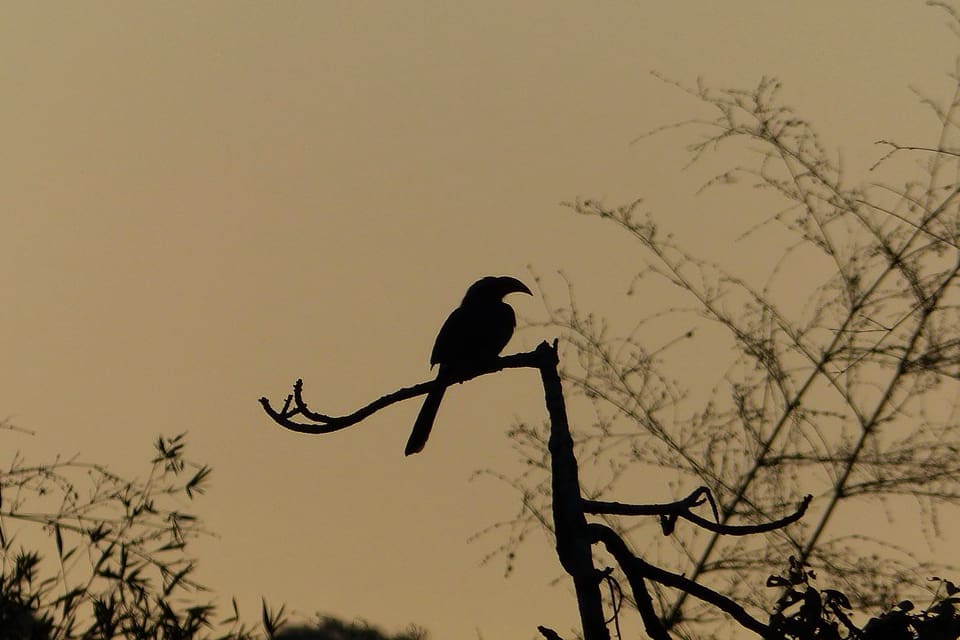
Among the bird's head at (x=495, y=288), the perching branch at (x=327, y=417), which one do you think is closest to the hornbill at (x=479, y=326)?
the bird's head at (x=495, y=288)

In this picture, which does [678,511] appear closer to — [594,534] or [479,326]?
[594,534]

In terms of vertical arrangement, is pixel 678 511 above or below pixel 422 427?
below

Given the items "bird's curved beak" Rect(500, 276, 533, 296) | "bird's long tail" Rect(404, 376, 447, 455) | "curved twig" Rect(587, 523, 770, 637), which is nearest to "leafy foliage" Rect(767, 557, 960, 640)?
"curved twig" Rect(587, 523, 770, 637)

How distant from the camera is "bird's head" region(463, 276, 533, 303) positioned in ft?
26.8

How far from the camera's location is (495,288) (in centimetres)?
821

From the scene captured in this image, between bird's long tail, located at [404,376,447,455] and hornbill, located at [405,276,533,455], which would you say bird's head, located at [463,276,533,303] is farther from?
bird's long tail, located at [404,376,447,455]

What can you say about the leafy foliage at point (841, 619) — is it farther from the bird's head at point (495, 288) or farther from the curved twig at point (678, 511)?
the bird's head at point (495, 288)

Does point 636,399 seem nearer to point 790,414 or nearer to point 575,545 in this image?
point 790,414

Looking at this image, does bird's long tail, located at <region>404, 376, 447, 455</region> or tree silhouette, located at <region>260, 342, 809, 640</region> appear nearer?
tree silhouette, located at <region>260, 342, 809, 640</region>

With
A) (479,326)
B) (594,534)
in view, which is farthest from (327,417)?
(479,326)

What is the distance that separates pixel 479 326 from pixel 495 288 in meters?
0.47

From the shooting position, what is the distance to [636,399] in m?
7.71

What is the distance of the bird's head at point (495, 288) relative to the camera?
8180 millimetres

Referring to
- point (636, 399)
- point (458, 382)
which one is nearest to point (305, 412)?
point (458, 382)
